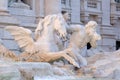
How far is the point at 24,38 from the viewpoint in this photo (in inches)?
647

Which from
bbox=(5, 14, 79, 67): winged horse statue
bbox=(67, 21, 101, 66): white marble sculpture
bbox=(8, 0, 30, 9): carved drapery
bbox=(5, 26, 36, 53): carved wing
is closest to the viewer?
bbox=(5, 14, 79, 67): winged horse statue

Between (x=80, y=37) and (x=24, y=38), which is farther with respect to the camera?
(x=80, y=37)

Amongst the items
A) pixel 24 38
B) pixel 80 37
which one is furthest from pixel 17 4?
pixel 80 37

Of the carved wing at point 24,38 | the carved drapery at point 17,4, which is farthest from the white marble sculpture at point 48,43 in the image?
the carved drapery at point 17,4

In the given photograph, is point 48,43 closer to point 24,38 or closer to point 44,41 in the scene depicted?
point 44,41

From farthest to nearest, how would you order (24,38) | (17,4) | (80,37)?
(17,4), (80,37), (24,38)

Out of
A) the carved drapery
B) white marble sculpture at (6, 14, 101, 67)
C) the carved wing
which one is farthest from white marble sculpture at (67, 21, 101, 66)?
the carved drapery

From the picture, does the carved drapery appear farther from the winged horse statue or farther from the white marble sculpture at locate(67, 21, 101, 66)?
the white marble sculpture at locate(67, 21, 101, 66)

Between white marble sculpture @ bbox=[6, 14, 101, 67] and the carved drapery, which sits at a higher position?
the carved drapery

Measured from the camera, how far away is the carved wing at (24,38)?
1633 cm

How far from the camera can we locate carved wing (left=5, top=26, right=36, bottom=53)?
53.6 feet

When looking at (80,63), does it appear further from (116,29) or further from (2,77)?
(116,29)

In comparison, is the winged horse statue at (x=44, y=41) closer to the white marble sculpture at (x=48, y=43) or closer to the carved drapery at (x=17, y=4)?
the white marble sculpture at (x=48, y=43)

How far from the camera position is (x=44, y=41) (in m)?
16.5
